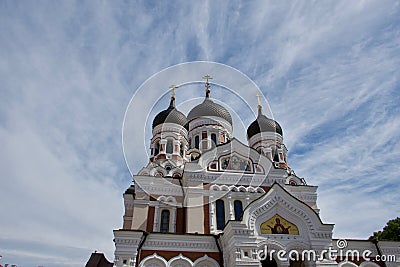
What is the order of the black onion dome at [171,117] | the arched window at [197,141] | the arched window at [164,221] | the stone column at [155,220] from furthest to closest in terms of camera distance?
the black onion dome at [171,117] → the arched window at [197,141] → the arched window at [164,221] → the stone column at [155,220]

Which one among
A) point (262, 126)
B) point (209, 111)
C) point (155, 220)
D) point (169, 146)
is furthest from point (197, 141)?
point (155, 220)

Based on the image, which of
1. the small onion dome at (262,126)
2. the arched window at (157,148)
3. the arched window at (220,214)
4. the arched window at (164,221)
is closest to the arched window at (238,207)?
A: the arched window at (220,214)

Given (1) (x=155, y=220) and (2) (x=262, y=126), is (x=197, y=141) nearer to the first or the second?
(2) (x=262, y=126)

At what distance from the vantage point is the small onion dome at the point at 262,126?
25.4 meters

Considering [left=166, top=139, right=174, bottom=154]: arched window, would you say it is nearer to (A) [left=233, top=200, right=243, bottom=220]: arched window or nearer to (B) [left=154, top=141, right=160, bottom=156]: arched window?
(B) [left=154, top=141, right=160, bottom=156]: arched window

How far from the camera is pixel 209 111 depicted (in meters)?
23.5

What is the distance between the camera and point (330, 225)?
38.7ft

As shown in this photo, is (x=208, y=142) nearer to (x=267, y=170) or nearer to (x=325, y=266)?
(x=267, y=170)

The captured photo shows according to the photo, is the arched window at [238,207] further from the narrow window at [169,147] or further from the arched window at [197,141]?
the narrow window at [169,147]

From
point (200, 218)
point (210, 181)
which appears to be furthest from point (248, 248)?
point (210, 181)

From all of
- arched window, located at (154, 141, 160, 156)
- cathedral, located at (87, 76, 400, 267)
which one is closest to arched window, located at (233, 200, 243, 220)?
cathedral, located at (87, 76, 400, 267)

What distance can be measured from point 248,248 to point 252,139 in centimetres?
1516

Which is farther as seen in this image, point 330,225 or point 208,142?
point 208,142

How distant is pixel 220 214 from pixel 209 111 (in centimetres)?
1008
